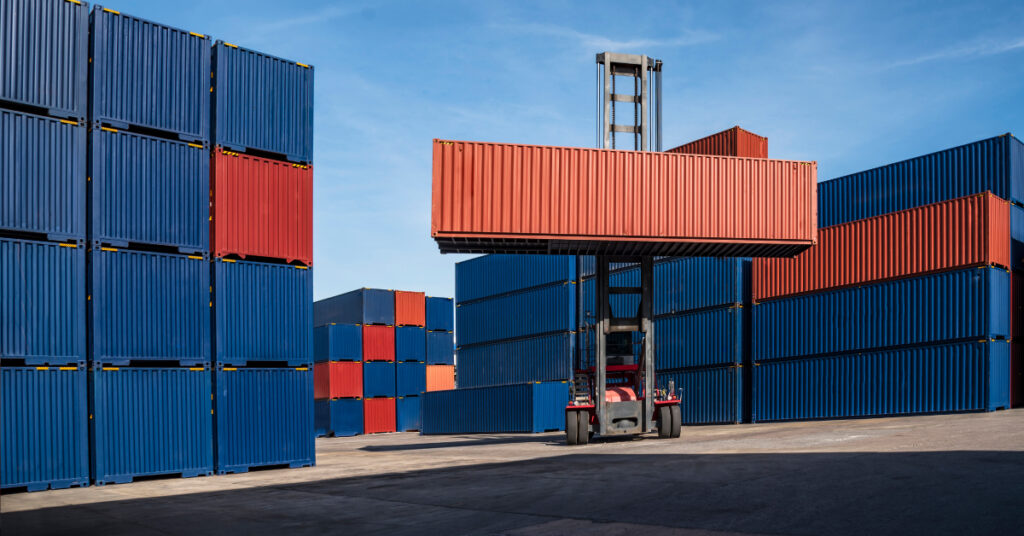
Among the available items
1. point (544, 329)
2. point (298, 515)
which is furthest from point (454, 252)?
point (544, 329)

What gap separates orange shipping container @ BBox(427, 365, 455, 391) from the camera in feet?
177

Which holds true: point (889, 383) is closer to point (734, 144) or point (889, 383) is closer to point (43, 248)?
point (734, 144)

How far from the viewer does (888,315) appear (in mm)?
28812

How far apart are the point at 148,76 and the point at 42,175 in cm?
311

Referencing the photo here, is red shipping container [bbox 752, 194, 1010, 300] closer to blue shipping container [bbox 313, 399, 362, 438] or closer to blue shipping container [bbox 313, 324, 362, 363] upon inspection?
blue shipping container [bbox 313, 324, 362, 363]

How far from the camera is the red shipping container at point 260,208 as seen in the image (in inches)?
765

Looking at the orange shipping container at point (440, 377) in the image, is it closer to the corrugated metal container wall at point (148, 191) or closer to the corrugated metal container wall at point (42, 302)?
the corrugated metal container wall at point (148, 191)

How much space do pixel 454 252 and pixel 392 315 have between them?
2899 cm

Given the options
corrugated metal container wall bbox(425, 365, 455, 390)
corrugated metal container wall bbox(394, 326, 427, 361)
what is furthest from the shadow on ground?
corrugated metal container wall bbox(425, 365, 455, 390)

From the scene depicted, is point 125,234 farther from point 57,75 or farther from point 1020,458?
point 1020,458

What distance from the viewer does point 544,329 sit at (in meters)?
41.0

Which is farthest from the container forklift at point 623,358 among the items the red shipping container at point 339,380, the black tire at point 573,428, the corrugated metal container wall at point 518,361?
the red shipping container at point 339,380

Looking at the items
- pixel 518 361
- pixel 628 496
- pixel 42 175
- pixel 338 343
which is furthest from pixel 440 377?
pixel 628 496

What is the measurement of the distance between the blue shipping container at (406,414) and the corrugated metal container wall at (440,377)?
1.67 m
